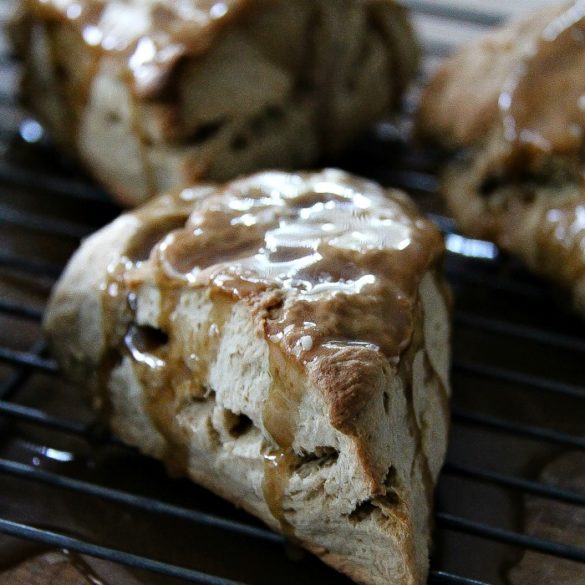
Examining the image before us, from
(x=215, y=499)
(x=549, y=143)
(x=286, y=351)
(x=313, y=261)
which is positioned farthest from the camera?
(x=549, y=143)

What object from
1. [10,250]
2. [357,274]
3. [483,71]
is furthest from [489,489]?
[10,250]

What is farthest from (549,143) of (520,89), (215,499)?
(215,499)

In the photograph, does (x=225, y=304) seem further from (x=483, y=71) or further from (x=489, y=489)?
(x=483, y=71)

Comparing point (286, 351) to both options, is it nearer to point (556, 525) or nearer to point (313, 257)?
point (313, 257)

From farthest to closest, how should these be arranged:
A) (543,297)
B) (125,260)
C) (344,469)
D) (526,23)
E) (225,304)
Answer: (526,23)
(543,297)
(125,260)
(225,304)
(344,469)

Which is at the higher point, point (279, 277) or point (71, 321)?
point (279, 277)
